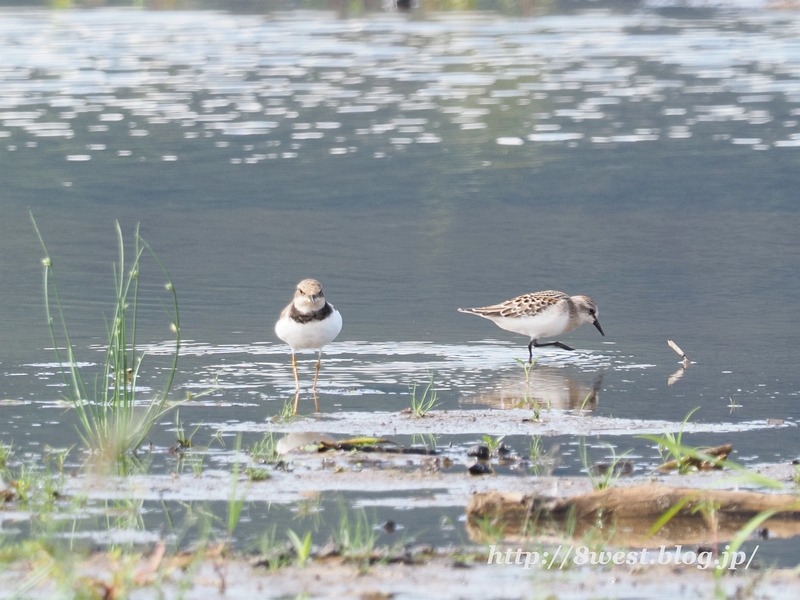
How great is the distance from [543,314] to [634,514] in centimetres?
444

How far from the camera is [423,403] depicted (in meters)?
9.10

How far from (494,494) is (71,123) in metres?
20.4

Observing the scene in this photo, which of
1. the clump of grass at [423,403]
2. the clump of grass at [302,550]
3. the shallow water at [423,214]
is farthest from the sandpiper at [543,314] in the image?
the clump of grass at [302,550]

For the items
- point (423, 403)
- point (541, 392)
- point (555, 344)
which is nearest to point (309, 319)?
point (423, 403)

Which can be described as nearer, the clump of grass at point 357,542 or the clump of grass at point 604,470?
the clump of grass at point 357,542

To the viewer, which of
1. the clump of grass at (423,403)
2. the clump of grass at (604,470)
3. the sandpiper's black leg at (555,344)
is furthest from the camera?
the sandpiper's black leg at (555,344)

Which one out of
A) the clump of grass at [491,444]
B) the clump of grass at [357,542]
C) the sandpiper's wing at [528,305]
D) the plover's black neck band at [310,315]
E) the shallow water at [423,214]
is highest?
the clump of grass at [357,542]

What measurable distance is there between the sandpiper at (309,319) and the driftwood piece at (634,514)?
311 cm

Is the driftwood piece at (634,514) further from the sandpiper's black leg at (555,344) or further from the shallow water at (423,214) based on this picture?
the sandpiper's black leg at (555,344)

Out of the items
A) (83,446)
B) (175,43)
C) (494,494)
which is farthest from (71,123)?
(494,494)

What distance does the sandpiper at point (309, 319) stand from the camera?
923cm

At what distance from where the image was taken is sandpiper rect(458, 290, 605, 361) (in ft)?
35.2

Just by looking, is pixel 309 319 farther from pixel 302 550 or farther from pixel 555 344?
pixel 302 550

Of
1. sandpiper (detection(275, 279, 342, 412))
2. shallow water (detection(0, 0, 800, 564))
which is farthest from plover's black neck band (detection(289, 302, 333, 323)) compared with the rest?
shallow water (detection(0, 0, 800, 564))
